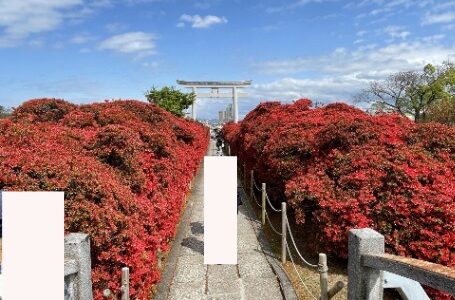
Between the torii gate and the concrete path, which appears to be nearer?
the concrete path

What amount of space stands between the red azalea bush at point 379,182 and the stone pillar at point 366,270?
273 centimetres

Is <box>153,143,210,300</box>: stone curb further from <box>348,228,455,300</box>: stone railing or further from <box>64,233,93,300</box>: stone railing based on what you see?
<box>348,228,455,300</box>: stone railing

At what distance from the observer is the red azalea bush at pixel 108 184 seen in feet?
13.5

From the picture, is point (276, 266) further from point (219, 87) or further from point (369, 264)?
point (219, 87)

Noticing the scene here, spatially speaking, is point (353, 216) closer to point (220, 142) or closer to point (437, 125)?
point (437, 125)

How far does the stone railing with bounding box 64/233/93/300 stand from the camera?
322 centimetres

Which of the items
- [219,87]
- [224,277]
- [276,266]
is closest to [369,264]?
[224,277]

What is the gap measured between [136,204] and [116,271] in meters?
0.87

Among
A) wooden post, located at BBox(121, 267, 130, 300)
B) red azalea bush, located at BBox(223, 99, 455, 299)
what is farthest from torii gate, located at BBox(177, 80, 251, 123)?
wooden post, located at BBox(121, 267, 130, 300)

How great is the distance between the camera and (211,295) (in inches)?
216

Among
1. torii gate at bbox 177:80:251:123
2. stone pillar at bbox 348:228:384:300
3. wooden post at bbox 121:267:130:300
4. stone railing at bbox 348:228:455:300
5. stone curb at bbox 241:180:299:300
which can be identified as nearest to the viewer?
stone railing at bbox 348:228:455:300

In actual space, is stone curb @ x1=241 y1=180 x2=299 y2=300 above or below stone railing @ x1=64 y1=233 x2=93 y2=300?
below

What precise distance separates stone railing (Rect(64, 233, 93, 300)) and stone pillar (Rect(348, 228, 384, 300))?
2.22 metres

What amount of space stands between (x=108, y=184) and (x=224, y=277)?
253 centimetres
